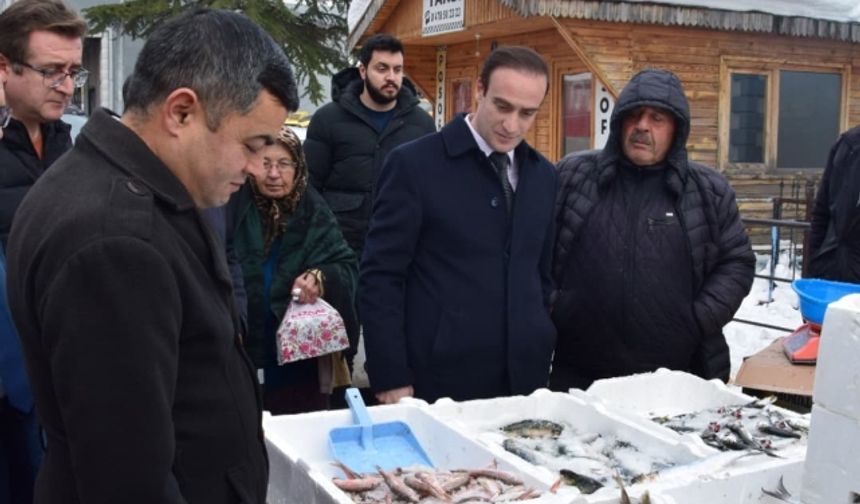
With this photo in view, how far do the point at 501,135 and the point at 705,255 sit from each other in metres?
1.01

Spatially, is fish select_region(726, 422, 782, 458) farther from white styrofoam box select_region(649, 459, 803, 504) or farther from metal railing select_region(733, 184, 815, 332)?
metal railing select_region(733, 184, 815, 332)

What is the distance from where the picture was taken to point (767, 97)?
12.9 metres

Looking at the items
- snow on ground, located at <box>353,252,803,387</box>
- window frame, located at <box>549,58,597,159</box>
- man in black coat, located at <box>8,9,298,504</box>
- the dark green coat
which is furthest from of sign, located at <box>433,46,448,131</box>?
man in black coat, located at <box>8,9,298,504</box>

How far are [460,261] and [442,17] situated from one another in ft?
34.6

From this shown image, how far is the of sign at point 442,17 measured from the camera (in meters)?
12.9

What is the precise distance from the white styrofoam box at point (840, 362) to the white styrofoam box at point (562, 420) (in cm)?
77

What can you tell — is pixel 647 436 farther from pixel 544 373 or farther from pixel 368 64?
pixel 368 64

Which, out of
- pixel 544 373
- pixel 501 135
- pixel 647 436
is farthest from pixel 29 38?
pixel 647 436

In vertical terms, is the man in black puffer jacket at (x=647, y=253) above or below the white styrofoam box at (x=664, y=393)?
above

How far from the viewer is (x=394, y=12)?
49.3 ft

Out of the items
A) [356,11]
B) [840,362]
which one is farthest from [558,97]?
[840,362]

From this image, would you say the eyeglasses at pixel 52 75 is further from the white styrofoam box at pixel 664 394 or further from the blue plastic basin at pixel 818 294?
the blue plastic basin at pixel 818 294

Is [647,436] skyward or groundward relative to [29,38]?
groundward

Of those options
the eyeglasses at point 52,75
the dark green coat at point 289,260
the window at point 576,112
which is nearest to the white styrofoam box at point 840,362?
the dark green coat at point 289,260
